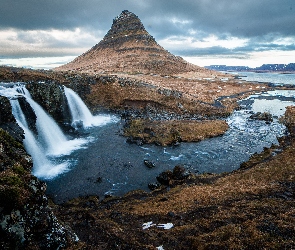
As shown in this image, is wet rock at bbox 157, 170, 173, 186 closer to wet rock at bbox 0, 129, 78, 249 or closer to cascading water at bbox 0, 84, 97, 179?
cascading water at bbox 0, 84, 97, 179

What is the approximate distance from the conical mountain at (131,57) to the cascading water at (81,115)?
69.2m

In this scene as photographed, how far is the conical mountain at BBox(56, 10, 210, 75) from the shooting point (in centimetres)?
13238

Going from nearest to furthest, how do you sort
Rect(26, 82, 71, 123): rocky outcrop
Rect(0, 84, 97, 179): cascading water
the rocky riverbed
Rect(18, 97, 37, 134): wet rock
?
1. the rocky riverbed
2. Rect(0, 84, 97, 179): cascading water
3. Rect(18, 97, 37, 134): wet rock
4. Rect(26, 82, 71, 123): rocky outcrop

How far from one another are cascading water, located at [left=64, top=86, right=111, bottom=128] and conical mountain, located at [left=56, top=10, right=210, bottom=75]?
227ft

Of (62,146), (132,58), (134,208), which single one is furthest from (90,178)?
(132,58)

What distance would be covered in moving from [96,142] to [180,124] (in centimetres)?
1618

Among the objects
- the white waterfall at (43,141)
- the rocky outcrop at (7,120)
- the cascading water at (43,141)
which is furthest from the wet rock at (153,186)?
the rocky outcrop at (7,120)

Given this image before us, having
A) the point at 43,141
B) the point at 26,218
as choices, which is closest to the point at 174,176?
the point at 26,218

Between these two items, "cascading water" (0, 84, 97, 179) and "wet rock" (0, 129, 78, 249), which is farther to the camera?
"cascading water" (0, 84, 97, 179)

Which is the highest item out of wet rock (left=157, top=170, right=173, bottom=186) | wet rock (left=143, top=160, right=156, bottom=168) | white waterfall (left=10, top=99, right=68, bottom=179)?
white waterfall (left=10, top=99, right=68, bottom=179)

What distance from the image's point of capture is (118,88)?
61.1m

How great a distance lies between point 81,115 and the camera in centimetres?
4753

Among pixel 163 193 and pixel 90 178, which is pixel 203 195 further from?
pixel 90 178

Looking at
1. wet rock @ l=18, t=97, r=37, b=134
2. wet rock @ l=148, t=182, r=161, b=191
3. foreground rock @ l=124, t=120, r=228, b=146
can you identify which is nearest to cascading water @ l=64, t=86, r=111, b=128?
foreground rock @ l=124, t=120, r=228, b=146
